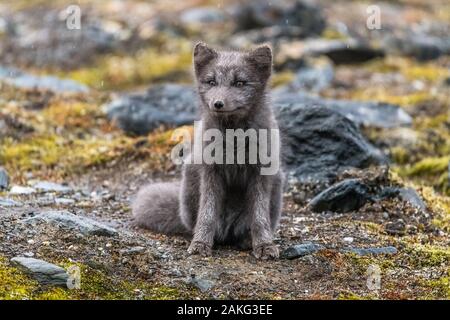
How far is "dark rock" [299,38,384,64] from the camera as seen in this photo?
2373 centimetres

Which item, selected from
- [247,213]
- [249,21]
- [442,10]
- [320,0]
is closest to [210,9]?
[249,21]

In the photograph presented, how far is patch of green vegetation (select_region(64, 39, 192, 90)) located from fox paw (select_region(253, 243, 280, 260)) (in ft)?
43.3

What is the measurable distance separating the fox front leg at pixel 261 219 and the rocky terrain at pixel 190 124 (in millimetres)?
245

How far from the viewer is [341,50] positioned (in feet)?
78.9

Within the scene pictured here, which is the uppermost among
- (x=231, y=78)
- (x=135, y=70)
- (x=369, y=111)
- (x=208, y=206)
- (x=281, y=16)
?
(x=281, y=16)

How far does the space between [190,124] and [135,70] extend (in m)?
7.99

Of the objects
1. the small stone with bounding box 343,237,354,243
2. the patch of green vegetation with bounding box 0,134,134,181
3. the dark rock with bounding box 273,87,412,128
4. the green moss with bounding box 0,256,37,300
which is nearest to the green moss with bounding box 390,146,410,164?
the dark rock with bounding box 273,87,412,128

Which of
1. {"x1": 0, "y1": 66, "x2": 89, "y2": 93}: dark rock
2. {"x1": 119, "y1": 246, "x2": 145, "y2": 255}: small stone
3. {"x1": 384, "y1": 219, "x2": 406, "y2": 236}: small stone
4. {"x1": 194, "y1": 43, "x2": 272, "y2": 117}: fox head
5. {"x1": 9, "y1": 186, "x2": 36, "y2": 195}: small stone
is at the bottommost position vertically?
{"x1": 384, "y1": 219, "x2": 406, "y2": 236}: small stone

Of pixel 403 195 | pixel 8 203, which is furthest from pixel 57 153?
pixel 403 195

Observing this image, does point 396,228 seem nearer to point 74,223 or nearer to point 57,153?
point 74,223

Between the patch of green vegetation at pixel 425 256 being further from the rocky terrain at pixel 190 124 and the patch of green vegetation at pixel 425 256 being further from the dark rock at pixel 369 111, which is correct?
the dark rock at pixel 369 111

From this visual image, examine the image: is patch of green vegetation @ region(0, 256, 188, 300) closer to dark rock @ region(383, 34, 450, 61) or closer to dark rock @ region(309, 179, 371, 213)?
dark rock @ region(309, 179, 371, 213)

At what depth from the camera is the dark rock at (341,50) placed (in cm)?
2373

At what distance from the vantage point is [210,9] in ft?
100.0
